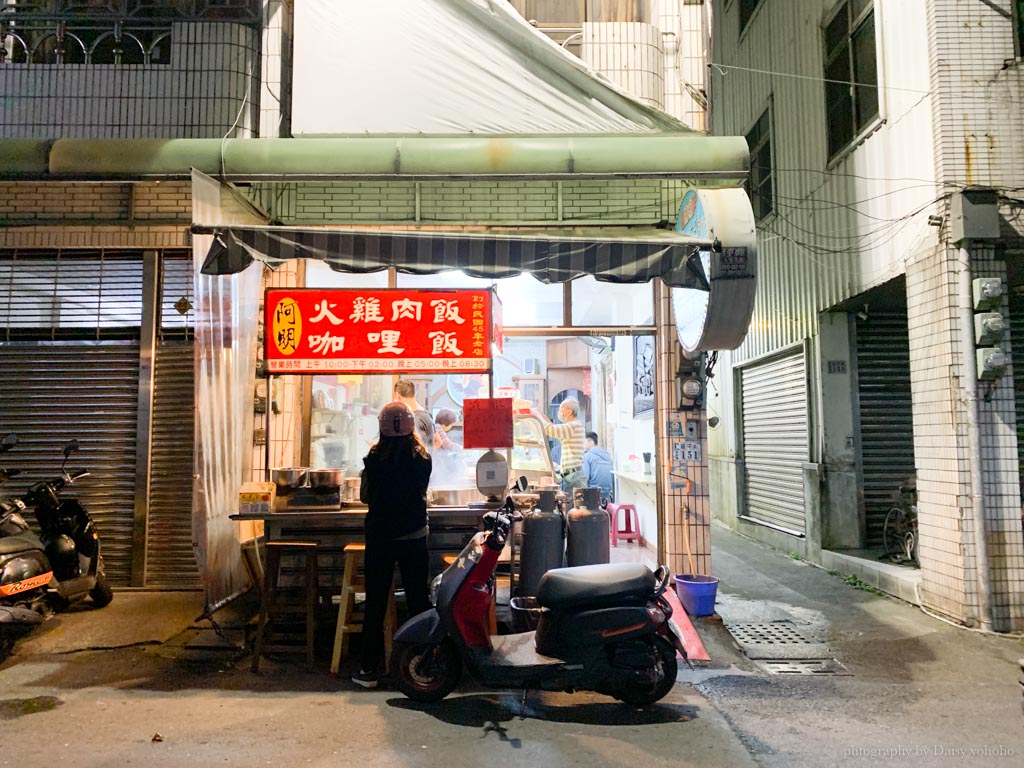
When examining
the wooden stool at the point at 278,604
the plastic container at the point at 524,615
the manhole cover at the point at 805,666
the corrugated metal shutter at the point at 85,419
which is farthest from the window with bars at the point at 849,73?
the corrugated metal shutter at the point at 85,419

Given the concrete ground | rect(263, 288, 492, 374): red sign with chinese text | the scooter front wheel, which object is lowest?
the concrete ground

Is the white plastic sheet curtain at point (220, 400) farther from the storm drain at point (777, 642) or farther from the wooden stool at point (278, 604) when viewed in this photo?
the storm drain at point (777, 642)

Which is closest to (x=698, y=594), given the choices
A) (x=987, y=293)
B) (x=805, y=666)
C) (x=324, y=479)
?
(x=805, y=666)

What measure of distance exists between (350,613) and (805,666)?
3988 mm

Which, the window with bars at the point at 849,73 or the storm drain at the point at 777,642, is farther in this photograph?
the window with bars at the point at 849,73

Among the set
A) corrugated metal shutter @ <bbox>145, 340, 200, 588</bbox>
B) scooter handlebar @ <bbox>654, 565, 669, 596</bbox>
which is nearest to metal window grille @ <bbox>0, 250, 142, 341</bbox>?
corrugated metal shutter @ <bbox>145, 340, 200, 588</bbox>

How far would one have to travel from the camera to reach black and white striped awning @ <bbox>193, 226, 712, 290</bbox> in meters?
5.79

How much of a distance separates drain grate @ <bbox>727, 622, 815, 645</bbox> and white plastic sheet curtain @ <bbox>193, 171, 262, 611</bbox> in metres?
4.97

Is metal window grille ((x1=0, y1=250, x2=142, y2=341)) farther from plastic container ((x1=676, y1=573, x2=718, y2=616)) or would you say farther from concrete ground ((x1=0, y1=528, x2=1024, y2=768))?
plastic container ((x1=676, y1=573, x2=718, y2=616))

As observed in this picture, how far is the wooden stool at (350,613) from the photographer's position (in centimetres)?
554

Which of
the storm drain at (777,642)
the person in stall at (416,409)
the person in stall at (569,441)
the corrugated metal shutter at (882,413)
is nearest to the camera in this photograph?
the storm drain at (777,642)

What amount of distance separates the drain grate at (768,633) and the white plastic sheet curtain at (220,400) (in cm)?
497

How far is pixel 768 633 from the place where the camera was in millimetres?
6773

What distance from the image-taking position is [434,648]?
4.91 meters
